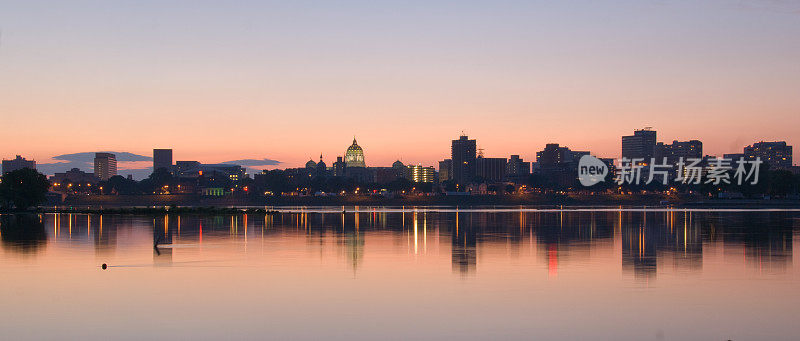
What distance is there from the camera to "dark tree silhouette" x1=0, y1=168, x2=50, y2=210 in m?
134

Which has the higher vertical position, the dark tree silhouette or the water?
the dark tree silhouette

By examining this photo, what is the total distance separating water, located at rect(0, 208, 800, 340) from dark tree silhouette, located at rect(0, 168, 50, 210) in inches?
3620

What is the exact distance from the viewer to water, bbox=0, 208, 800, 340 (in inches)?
859

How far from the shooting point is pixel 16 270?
36.6 metres

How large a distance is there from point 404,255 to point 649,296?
19331mm

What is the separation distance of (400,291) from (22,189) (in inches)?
4838

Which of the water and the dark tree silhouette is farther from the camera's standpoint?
the dark tree silhouette

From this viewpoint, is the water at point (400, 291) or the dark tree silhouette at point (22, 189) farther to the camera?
the dark tree silhouette at point (22, 189)

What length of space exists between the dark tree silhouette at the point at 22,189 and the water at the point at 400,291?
91955mm

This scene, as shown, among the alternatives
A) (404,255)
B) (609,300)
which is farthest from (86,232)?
(609,300)

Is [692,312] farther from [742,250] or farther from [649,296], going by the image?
[742,250]

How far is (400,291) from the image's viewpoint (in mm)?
29688

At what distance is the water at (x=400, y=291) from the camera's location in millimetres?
21812

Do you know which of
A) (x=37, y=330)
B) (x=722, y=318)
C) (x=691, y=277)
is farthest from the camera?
(x=691, y=277)
